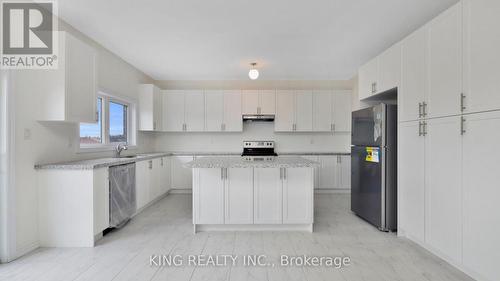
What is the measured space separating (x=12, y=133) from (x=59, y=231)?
3.57 ft

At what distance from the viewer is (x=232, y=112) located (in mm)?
5434

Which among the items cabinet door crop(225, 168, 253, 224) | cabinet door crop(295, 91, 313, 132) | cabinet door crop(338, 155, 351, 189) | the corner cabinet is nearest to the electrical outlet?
the corner cabinet

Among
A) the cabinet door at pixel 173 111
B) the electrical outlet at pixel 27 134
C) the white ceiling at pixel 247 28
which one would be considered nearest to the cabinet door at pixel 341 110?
the white ceiling at pixel 247 28

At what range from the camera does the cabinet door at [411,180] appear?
257 cm

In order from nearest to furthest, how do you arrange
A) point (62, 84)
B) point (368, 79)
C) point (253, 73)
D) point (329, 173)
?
point (62, 84), point (368, 79), point (253, 73), point (329, 173)

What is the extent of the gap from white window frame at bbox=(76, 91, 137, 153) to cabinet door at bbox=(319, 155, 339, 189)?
3.82 m

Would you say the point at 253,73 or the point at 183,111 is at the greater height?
the point at 253,73

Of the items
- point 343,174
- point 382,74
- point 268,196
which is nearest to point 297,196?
point 268,196

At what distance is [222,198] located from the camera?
304 cm

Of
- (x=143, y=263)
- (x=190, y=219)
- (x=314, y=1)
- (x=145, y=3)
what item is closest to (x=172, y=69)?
(x=145, y=3)

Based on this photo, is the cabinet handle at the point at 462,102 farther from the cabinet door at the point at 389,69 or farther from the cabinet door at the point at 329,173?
the cabinet door at the point at 329,173

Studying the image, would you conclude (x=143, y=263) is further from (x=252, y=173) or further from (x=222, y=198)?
(x=252, y=173)

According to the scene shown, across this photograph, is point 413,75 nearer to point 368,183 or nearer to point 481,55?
point 481,55

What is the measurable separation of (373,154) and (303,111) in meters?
2.40
